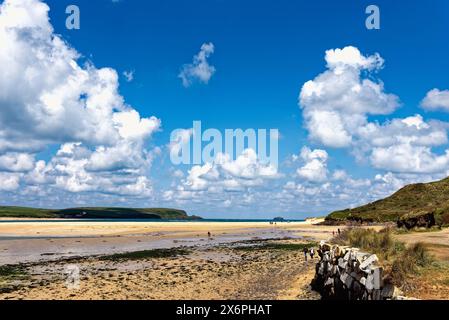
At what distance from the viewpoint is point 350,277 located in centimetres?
1692

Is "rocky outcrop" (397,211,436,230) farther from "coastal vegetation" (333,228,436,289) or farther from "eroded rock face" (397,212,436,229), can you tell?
"coastal vegetation" (333,228,436,289)

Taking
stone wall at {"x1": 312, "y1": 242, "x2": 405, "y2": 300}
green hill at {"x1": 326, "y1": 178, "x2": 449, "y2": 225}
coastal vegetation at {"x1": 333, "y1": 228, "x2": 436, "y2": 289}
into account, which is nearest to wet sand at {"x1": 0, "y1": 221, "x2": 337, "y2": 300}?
stone wall at {"x1": 312, "y1": 242, "x2": 405, "y2": 300}

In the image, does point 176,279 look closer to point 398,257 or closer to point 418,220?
point 398,257

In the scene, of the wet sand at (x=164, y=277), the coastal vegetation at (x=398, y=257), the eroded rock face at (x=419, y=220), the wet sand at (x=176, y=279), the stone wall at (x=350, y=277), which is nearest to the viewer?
the stone wall at (x=350, y=277)

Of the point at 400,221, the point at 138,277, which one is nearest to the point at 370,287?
the point at 138,277

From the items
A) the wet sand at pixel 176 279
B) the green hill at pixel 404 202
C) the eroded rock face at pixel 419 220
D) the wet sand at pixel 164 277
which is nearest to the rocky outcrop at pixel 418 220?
the eroded rock face at pixel 419 220

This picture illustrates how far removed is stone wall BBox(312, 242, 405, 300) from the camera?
1426 centimetres

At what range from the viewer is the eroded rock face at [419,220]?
45500 millimetres

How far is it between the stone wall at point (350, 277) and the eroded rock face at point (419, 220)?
2793 cm

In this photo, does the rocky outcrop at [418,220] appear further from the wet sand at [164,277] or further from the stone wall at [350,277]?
the stone wall at [350,277]

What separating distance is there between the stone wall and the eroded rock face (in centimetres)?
2793

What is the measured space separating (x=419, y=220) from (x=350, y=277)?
1345 inches

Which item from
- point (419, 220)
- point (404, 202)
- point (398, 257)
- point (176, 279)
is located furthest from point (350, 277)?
point (404, 202)
